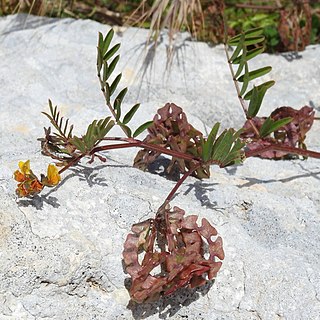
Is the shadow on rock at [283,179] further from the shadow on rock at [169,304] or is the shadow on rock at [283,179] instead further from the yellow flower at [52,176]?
the yellow flower at [52,176]

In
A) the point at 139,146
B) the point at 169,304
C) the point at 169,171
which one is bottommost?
the point at 169,304

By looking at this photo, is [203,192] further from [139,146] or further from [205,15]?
[205,15]

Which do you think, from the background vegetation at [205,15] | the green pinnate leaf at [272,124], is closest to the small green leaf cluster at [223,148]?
the green pinnate leaf at [272,124]

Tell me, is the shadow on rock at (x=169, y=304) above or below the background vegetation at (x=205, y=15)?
below

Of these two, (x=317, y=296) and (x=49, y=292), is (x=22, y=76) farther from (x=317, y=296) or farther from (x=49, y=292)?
(x=317, y=296)

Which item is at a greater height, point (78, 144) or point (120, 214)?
point (78, 144)

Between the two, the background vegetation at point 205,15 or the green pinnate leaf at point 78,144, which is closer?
the green pinnate leaf at point 78,144

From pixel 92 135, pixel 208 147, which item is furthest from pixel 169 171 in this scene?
pixel 92 135
